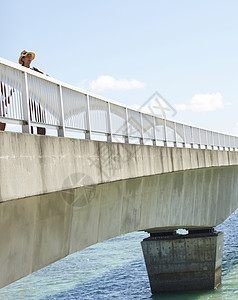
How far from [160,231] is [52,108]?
588 inches

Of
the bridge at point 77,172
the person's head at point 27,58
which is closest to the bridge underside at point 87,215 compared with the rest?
the bridge at point 77,172

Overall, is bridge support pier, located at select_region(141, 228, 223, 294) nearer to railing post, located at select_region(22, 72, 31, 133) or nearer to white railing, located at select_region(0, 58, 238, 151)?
white railing, located at select_region(0, 58, 238, 151)

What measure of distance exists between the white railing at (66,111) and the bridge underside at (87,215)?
1152 mm

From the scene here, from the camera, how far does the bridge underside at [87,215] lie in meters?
7.31

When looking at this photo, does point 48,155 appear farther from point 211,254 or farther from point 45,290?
point 45,290

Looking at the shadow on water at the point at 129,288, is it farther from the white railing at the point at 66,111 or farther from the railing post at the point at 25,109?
the railing post at the point at 25,109

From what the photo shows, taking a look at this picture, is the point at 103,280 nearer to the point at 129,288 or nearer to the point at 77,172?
the point at 129,288

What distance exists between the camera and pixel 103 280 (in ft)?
80.9

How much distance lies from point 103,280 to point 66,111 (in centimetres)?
1762

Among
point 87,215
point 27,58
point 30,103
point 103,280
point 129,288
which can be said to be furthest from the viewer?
point 103,280

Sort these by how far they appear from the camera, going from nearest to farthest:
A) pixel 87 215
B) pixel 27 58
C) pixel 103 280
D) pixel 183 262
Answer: pixel 27 58 < pixel 87 215 < pixel 183 262 < pixel 103 280

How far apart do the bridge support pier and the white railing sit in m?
7.62

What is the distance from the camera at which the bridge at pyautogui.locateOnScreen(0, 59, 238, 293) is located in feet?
21.2

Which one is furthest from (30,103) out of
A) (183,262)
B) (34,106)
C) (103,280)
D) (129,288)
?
(103,280)
